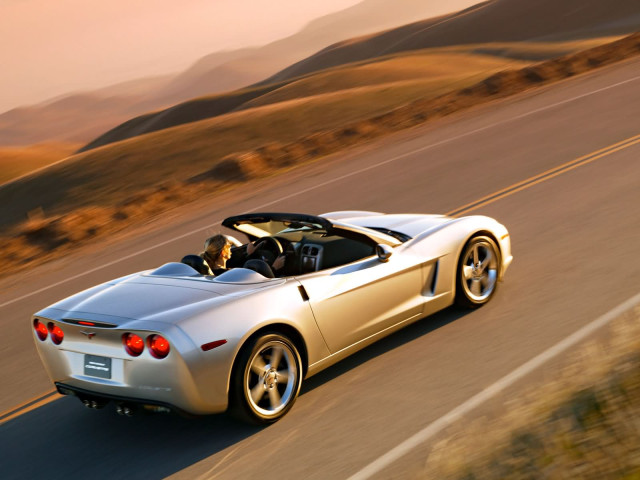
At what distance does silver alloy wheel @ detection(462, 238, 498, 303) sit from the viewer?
281 inches

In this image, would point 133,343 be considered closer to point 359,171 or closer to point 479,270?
point 479,270

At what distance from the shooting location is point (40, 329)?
5.82 metres

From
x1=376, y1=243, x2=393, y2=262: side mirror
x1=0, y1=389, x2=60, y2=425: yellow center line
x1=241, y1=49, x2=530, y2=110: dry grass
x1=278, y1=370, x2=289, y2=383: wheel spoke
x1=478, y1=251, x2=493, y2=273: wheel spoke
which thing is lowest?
x1=478, y1=251, x2=493, y2=273: wheel spoke

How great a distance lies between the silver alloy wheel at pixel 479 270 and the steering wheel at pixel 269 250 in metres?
1.65

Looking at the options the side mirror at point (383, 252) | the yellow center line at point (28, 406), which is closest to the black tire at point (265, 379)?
the side mirror at point (383, 252)

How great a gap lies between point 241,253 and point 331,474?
8.75 feet

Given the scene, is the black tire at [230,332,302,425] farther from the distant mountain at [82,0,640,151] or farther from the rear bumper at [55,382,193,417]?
the distant mountain at [82,0,640,151]

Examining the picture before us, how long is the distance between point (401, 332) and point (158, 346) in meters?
2.60

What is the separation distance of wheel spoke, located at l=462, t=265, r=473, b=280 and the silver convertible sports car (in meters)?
0.01

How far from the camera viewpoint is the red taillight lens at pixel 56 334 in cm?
560

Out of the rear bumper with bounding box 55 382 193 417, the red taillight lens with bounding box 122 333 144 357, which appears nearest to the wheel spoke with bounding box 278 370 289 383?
the rear bumper with bounding box 55 382 193 417

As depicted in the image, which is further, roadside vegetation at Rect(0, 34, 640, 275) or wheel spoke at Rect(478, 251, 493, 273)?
roadside vegetation at Rect(0, 34, 640, 275)

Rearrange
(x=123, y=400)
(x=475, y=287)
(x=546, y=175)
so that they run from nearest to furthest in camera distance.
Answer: (x=123, y=400) < (x=475, y=287) < (x=546, y=175)

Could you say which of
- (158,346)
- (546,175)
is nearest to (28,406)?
(158,346)
